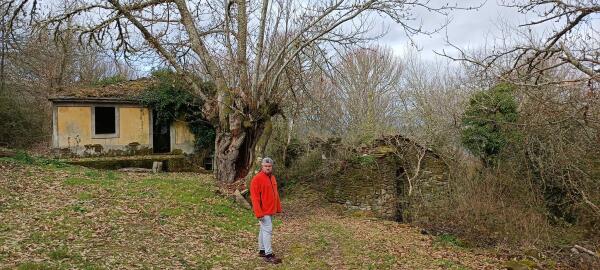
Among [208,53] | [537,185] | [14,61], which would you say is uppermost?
[14,61]

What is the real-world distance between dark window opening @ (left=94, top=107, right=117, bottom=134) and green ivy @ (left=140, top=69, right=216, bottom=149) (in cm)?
177

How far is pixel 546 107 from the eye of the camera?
345 inches

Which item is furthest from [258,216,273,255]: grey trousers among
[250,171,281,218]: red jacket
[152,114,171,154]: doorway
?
[152,114,171,154]: doorway

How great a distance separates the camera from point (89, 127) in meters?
20.9

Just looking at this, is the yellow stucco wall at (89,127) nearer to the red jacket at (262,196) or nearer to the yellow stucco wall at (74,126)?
the yellow stucco wall at (74,126)

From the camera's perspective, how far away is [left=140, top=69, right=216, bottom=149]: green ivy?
70.7 feet

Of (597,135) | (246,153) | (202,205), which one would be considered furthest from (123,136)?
(597,135)

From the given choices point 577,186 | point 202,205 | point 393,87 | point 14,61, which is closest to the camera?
point 577,186

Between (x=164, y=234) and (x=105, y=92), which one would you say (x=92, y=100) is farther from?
(x=164, y=234)

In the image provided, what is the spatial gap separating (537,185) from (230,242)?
326 inches

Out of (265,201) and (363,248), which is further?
(363,248)

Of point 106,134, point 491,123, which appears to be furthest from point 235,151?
point 106,134

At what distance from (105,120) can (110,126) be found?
1.29 ft

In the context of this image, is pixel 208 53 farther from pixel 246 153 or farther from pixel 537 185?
pixel 537 185
